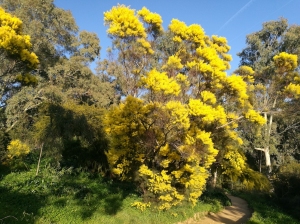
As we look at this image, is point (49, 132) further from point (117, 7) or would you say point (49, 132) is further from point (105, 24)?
point (117, 7)

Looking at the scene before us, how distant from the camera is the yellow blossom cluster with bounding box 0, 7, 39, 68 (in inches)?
320

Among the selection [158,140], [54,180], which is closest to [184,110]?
[158,140]

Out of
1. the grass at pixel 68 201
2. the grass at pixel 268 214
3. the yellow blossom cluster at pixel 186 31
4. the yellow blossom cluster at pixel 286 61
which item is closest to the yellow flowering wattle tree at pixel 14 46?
the grass at pixel 68 201

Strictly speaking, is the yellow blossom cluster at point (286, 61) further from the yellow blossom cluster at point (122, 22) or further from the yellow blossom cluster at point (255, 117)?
the yellow blossom cluster at point (122, 22)

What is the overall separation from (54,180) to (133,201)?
3129mm

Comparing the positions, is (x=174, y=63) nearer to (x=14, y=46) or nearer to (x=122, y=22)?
(x=122, y=22)

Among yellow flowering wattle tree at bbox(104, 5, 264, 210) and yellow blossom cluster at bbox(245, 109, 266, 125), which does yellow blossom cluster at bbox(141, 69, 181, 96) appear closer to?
yellow flowering wattle tree at bbox(104, 5, 264, 210)

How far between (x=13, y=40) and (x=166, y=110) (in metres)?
5.21

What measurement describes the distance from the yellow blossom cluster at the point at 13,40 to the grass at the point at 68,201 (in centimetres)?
430

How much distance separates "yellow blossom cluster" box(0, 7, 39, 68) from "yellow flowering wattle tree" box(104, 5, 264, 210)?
10.2 feet

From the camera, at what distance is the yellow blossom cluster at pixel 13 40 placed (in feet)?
26.7

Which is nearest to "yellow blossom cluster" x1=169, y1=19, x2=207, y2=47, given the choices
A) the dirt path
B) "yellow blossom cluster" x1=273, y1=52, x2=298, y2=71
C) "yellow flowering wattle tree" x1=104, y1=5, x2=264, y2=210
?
"yellow flowering wattle tree" x1=104, y1=5, x2=264, y2=210

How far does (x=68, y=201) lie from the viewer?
28.7 ft

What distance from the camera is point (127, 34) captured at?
10531 millimetres
